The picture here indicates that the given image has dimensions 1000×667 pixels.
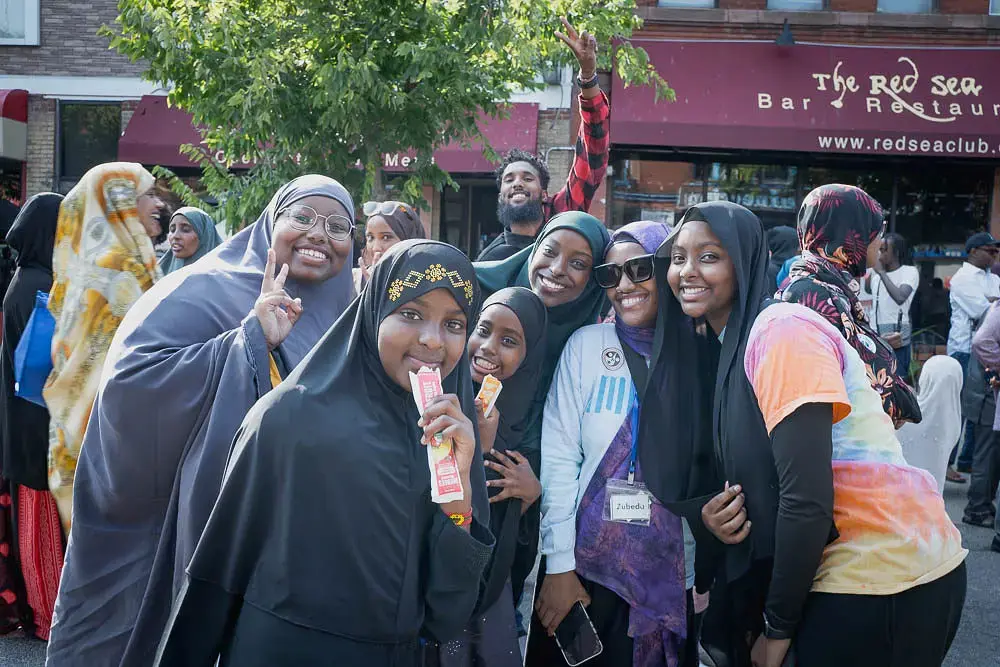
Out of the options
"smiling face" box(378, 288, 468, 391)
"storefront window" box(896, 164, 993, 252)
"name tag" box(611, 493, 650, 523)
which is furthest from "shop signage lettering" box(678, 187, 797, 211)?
"smiling face" box(378, 288, 468, 391)

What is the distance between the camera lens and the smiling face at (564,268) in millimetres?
3516

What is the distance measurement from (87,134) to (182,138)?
199cm

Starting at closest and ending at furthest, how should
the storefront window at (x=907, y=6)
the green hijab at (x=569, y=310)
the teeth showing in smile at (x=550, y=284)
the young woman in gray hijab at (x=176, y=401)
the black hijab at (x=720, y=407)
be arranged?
the black hijab at (x=720, y=407)
the young woman in gray hijab at (x=176, y=401)
the green hijab at (x=569, y=310)
the teeth showing in smile at (x=550, y=284)
the storefront window at (x=907, y=6)

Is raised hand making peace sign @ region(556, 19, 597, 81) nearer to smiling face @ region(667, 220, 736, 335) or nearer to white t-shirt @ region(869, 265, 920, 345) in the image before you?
smiling face @ region(667, 220, 736, 335)

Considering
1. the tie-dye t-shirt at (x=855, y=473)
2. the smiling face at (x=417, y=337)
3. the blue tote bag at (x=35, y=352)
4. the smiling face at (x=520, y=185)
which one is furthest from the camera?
the smiling face at (x=520, y=185)

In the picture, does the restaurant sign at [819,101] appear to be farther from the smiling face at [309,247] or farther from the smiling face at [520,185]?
the smiling face at [309,247]

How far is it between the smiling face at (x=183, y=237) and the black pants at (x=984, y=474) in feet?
19.9

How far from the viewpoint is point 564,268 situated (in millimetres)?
3516

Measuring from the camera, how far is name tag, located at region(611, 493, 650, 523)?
2.99 meters

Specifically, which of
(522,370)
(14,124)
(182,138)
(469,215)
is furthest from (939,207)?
(14,124)

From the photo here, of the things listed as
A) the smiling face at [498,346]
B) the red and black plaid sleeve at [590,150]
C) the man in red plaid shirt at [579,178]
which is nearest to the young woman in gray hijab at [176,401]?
the smiling face at [498,346]

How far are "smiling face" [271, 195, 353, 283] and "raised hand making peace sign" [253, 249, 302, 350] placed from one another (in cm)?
15

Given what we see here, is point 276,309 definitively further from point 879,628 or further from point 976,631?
point 976,631

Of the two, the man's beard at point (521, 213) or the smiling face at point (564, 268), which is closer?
the smiling face at point (564, 268)
